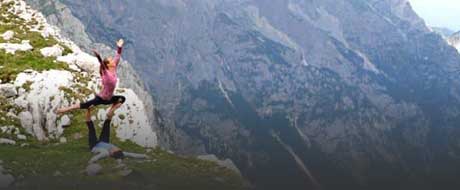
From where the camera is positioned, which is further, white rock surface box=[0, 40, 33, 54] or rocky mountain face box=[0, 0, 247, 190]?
white rock surface box=[0, 40, 33, 54]

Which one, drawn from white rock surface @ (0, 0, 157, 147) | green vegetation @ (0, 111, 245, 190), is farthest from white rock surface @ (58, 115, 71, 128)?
green vegetation @ (0, 111, 245, 190)

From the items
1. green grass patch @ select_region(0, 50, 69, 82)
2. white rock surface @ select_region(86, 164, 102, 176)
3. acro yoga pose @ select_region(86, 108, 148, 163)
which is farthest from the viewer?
green grass patch @ select_region(0, 50, 69, 82)

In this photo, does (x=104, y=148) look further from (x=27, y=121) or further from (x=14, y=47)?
(x=14, y=47)

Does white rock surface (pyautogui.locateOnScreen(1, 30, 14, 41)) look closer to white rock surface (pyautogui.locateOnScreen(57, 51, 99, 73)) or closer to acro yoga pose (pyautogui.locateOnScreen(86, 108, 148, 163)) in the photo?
white rock surface (pyautogui.locateOnScreen(57, 51, 99, 73))

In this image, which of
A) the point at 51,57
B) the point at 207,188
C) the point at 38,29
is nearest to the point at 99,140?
the point at 207,188

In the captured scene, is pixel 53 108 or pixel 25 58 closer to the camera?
pixel 53 108

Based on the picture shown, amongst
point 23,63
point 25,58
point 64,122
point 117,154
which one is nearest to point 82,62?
point 25,58

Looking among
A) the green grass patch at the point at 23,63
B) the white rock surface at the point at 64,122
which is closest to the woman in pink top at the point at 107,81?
the white rock surface at the point at 64,122

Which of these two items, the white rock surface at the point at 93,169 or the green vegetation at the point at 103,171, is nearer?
the green vegetation at the point at 103,171

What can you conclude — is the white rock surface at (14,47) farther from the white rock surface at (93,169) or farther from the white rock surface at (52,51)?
the white rock surface at (93,169)
